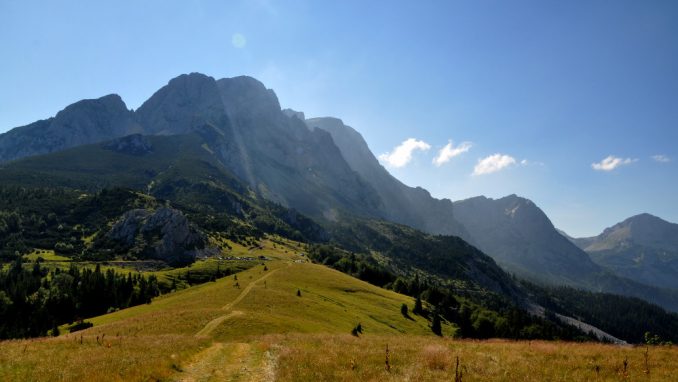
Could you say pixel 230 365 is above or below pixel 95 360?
above

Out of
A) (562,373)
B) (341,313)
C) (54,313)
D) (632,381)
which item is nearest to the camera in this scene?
(632,381)

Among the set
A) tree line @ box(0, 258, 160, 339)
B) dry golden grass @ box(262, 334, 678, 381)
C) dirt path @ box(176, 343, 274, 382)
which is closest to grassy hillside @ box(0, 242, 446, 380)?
dirt path @ box(176, 343, 274, 382)

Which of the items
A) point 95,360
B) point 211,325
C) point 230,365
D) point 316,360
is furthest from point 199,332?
point 316,360

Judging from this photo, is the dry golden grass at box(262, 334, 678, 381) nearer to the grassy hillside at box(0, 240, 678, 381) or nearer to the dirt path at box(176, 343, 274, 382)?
the grassy hillside at box(0, 240, 678, 381)

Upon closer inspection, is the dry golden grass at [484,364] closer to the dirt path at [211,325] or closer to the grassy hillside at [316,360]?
the grassy hillside at [316,360]

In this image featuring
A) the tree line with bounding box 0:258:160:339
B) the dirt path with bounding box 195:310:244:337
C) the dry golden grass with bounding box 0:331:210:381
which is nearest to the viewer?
the dry golden grass with bounding box 0:331:210:381

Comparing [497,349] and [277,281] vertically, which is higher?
[497,349]

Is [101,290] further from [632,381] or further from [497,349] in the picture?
[632,381]

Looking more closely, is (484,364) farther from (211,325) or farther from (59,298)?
(59,298)

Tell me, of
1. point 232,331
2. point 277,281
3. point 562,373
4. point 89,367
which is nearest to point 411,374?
point 562,373

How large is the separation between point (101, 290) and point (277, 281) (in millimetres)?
56447

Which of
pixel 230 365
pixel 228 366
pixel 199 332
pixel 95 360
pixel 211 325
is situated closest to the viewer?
pixel 95 360

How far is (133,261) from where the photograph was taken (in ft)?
591

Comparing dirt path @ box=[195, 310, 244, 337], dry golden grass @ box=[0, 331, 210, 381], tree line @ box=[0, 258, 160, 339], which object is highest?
dry golden grass @ box=[0, 331, 210, 381]
